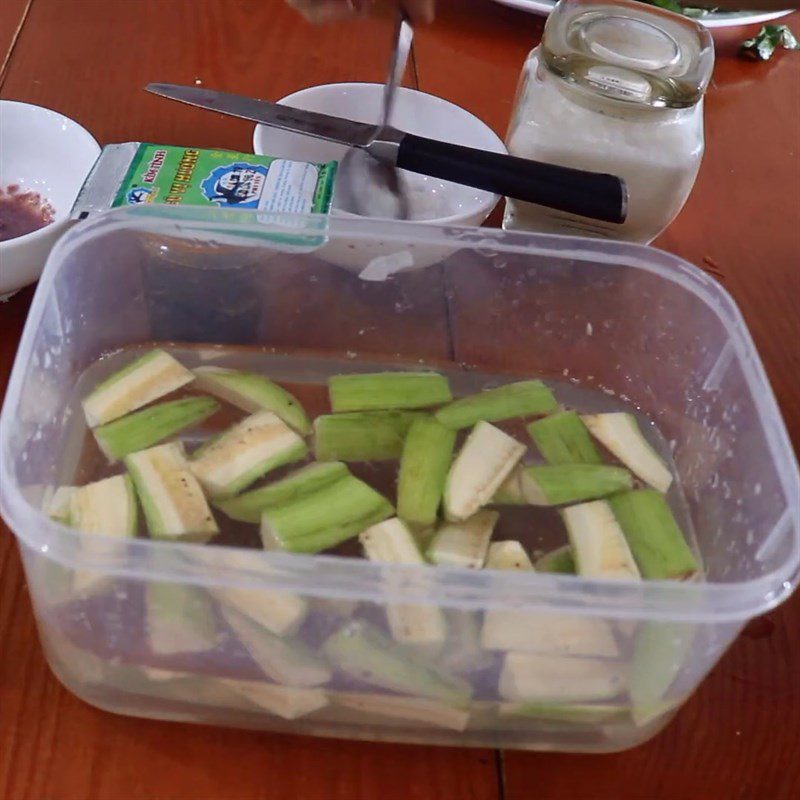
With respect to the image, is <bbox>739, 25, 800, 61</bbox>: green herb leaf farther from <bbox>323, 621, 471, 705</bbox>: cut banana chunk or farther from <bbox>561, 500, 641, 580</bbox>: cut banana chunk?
<bbox>323, 621, 471, 705</bbox>: cut banana chunk

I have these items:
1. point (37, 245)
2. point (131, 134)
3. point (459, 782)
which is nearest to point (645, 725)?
point (459, 782)

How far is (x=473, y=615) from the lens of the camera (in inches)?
15.1

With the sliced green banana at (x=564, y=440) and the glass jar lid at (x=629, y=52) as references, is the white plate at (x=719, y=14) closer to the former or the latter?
the glass jar lid at (x=629, y=52)

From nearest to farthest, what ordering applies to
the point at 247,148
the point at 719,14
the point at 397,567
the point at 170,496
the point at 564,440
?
the point at 397,567 → the point at 170,496 → the point at 564,440 → the point at 247,148 → the point at 719,14

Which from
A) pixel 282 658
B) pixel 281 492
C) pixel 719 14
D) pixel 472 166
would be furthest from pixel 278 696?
pixel 719 14

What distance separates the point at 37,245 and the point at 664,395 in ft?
1.32

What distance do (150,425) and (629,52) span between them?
41 centimetres

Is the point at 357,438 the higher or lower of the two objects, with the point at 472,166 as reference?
lower

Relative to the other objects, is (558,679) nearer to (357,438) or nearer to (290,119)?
(357,438)

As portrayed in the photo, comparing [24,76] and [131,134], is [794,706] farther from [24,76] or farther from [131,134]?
[24,76]

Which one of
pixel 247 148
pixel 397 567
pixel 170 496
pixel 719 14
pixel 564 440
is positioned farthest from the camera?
pixel 719 14

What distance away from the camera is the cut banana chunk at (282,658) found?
1.31ft

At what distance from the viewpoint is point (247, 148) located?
2.47 feet

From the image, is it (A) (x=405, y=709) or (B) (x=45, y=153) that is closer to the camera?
(A) (x=405, y=709)
